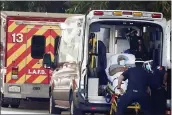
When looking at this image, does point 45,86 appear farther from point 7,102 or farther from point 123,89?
point 123,89

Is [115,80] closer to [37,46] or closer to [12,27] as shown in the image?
[37,46]

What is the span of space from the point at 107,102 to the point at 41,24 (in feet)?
14.7

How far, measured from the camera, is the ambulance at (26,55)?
1358cm

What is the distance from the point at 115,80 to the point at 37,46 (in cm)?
427

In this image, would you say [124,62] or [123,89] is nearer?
[123,89]

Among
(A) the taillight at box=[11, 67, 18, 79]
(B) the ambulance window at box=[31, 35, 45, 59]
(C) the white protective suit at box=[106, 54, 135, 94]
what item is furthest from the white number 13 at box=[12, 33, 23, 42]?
(C) the white protective suit at box=[106, 54, 135, 94]

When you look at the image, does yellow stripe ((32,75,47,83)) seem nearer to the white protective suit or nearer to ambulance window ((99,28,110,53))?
ambulance window ((99,28,110,53))

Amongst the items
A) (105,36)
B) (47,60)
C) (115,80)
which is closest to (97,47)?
(115,80)

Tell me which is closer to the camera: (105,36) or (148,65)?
(148,65)

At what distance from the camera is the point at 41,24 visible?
44.8 ft

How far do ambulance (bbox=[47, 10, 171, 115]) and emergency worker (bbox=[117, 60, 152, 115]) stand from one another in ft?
1.66

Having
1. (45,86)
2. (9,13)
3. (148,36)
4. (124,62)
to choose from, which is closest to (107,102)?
(124,62)

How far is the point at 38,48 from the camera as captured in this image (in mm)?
13742

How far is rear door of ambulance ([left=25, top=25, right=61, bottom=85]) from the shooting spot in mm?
13602
